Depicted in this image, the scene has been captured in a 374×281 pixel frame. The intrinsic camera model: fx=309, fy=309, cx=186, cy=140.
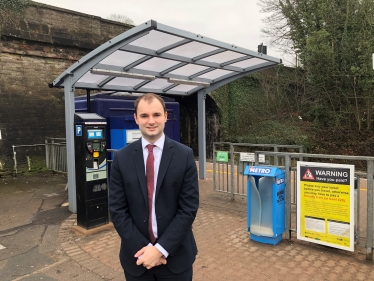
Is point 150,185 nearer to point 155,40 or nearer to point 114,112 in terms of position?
point 155,40

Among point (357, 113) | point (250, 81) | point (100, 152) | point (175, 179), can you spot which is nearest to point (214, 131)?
point (250, 81)

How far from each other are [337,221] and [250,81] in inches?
564

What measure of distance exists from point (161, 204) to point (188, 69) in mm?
5431

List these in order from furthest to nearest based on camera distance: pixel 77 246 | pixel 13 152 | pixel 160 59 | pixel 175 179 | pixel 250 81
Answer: pixel 250 81, pixel 13 152, pixel 160 59, pixel 77 246, pixel 175 179

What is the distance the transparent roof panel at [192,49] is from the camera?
539 centimetres

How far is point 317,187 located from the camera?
4.00 meters

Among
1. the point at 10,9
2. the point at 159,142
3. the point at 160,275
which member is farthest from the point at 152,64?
the point at 10,9

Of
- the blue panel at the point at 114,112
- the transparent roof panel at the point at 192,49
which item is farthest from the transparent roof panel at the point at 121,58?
the blue panel at the point at 114,112

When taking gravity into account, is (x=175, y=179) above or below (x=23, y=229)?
above

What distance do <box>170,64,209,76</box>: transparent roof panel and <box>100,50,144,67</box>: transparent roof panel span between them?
4.40 feet

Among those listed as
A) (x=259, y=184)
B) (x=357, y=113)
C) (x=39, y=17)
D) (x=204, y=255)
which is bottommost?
(x=204, y=255)

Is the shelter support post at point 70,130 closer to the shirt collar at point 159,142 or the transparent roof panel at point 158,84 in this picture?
the transparent roof panel at point 158,84

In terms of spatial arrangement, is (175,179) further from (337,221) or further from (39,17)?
(39,17)

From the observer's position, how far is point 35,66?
10.3 m
